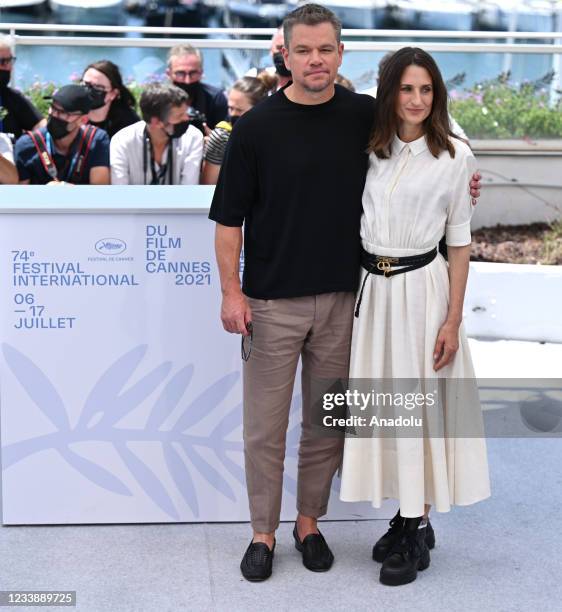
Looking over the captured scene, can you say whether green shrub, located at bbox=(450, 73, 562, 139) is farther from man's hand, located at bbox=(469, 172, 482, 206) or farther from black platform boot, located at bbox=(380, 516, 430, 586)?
black platform boot, located at bbox=(380, 516, 430, 586)

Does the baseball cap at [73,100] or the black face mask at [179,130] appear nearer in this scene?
the baseball cap at [73,100]

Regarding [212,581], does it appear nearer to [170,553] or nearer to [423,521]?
[170,553]

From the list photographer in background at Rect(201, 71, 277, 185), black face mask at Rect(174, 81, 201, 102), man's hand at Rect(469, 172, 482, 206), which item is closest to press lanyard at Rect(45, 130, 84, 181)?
photographer in background at Rect(201, 71, 277, 185)

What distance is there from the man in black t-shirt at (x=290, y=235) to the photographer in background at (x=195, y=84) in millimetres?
3710

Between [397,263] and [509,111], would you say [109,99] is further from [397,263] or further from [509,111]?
[397,263]

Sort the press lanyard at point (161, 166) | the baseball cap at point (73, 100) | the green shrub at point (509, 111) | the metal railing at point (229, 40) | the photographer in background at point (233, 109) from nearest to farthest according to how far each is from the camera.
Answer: the baseball cap at point (73, 100) < the press lanyard at point (161, 166) < the photographer in background at point (233, 109) < the metal railing at point (229, 40) < the green shrub at point (509, 111)

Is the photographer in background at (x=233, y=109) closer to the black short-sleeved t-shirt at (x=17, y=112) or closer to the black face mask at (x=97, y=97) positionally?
the black face mask at (x=97, y=97)

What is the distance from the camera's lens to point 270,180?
11.9ft

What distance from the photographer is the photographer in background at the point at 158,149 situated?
19.0 ft

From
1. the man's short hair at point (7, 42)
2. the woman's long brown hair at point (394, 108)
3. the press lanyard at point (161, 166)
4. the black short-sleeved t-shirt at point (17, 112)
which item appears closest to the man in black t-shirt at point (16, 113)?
the black short-sleeved t-shirt at point (17, 112)

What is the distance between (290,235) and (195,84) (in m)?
4.11

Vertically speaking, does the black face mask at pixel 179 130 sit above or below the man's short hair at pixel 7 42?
below

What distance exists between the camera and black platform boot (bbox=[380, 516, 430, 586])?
3850mm

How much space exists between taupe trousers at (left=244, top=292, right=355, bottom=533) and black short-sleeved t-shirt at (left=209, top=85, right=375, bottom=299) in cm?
8
